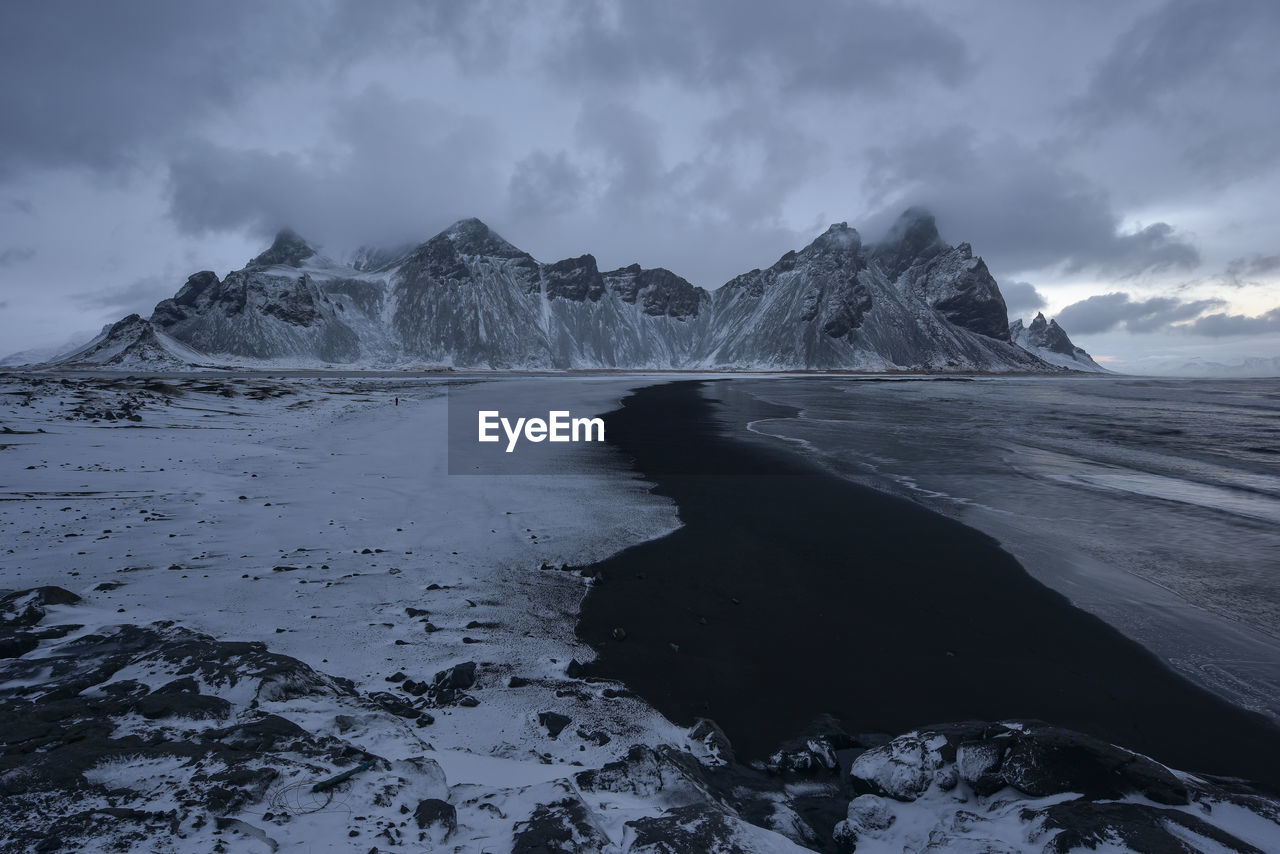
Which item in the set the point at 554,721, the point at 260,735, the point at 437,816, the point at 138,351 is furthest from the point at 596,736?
the point at 138,351

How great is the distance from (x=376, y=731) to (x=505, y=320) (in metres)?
172

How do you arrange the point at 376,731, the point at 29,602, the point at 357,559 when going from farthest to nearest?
1. the point at 357,559
2. the point at 29,602
3. the point at 376,731

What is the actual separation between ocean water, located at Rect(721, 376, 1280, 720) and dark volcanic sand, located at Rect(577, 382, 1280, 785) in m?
0.72

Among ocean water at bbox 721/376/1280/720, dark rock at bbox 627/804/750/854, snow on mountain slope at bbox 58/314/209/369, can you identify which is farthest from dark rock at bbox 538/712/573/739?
snow on mountain slope at bbox 58/314/209/369

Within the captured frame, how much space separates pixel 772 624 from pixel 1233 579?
8.15 metres

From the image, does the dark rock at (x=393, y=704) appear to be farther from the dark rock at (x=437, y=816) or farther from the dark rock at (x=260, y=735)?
the dark rock at (x=437, y=816)

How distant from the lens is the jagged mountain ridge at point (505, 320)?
456ft

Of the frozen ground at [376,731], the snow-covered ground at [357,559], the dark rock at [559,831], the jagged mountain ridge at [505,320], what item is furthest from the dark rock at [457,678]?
the jagged mountain ridge at [505,320]

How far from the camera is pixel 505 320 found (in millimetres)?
168125

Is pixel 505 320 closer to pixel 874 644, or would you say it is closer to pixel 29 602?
pixel 29 602

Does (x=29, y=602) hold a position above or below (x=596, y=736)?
above

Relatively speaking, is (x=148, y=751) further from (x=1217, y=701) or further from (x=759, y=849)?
(x=1217, y=701)

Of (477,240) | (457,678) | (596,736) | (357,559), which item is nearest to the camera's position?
(596,736)

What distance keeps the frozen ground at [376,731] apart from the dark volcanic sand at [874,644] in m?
0.61
